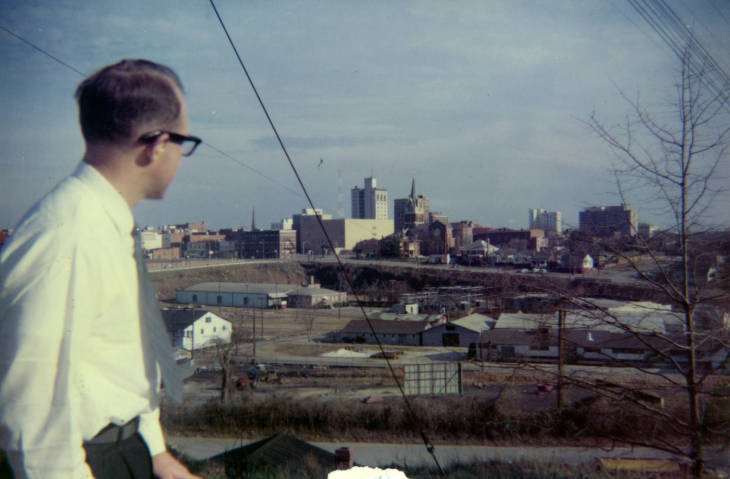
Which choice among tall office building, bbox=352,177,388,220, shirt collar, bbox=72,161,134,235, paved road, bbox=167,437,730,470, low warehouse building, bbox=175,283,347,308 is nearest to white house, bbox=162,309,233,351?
low warehouse building, bbox=175,283,347,308

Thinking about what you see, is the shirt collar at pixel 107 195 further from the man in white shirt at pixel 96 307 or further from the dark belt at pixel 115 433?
the dark belt at pixel 115 433

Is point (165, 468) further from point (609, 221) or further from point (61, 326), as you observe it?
point (609, 221)

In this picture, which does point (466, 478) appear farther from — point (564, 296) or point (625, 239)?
point (625, 239)

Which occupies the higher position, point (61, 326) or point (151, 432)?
point (61, 326)

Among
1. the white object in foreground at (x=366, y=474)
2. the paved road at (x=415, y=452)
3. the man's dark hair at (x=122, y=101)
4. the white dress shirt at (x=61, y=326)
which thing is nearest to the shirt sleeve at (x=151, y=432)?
the white dress shirt at (x=61, y=326)

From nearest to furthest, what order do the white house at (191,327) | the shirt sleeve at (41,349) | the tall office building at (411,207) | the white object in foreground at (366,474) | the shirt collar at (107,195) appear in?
the shirt sleeve at (41,349) < the shirt collar at (107,195) < the white object in foreground at (366,474) < the white house at (191,327) < the tall office building at (411,207)

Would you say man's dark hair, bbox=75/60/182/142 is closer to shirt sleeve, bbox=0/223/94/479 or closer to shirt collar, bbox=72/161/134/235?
shirt collar, bbox=72/161/134/235

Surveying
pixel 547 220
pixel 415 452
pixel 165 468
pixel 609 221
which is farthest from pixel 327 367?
pixel 165 468
